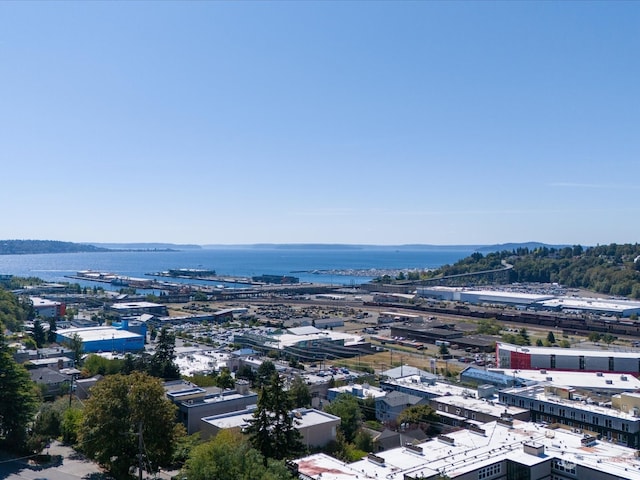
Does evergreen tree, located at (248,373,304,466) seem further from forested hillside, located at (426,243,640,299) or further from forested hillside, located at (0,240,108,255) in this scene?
forested hillside, located at (0,240,108,255)

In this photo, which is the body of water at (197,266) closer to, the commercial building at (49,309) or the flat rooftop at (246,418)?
the commercial building at (49,309)

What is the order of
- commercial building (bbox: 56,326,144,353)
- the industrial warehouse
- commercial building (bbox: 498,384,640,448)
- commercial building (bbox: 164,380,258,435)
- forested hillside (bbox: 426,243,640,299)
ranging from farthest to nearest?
1. forested hillside (bbox: 426,243,640,299)
2. the industrial warehouse
3. commercial building (bbox: 56,326,144,353)
4. commercial building (bbox: 164,380,258,435)
5. commercial building (bbox: 498,384,640,448)

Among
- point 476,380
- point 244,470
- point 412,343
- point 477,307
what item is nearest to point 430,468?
point 244,470

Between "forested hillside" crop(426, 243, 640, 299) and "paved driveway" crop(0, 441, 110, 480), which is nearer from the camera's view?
"paved driveway" crop(0, 441, 110, 480)

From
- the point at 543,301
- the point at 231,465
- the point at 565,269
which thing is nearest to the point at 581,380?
the point at 231,465

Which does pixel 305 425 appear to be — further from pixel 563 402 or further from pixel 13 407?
pixel 563 402

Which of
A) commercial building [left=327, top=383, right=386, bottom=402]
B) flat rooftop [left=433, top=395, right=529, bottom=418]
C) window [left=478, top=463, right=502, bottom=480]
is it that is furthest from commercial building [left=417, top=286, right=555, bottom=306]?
window [left=478, top=463, right=502, bottom=480]

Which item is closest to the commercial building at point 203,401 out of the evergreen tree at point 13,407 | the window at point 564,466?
the evergreen tree at point 13,407
